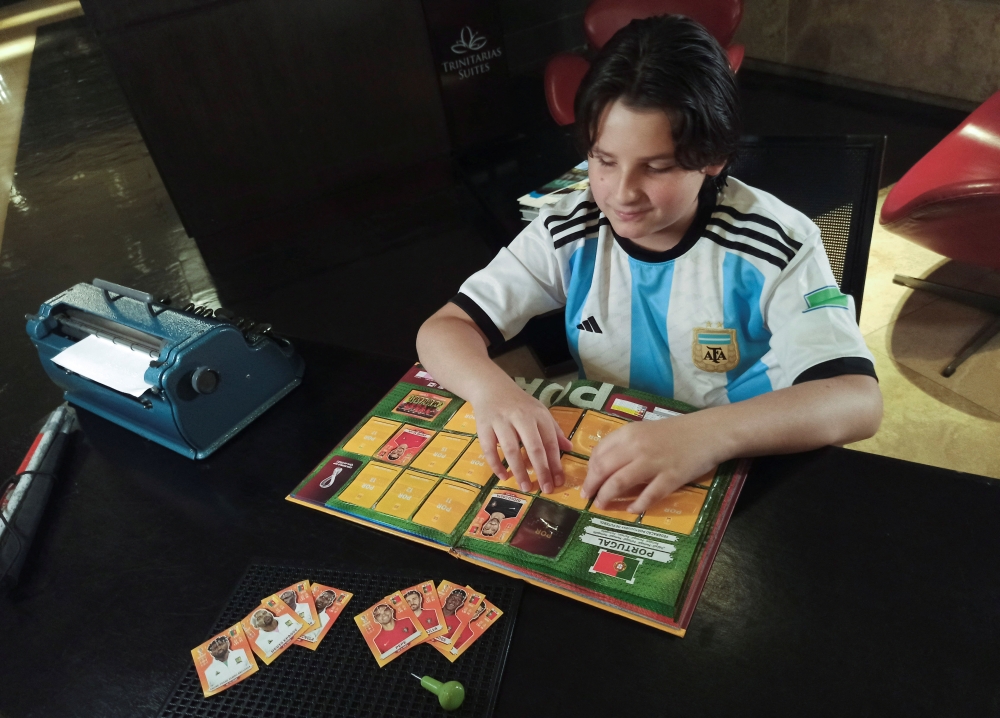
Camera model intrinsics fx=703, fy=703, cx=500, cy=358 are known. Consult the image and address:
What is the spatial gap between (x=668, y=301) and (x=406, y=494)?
19.1 inches

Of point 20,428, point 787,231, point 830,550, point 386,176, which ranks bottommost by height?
point 386,176

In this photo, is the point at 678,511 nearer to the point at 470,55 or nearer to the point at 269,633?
the point at 269,633

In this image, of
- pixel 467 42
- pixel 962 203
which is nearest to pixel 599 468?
pixel 962 203

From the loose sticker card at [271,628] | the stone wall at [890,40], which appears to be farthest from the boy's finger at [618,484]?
the stone wall at [890,40]

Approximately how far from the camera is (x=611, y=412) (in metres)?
0.88

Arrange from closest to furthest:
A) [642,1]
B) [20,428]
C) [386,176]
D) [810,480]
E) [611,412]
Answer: [810,480] → [611,412] → [20,428] → [642,1] → [386,176]

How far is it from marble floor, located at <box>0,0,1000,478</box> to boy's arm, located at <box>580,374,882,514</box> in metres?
1.12

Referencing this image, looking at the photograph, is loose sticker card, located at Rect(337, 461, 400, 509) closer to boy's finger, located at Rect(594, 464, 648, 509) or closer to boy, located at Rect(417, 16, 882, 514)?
boy, located at Rect(417, 16, 882, 514)


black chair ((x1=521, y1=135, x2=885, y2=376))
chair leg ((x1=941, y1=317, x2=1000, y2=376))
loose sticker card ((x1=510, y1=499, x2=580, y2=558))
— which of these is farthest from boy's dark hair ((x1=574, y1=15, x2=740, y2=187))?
chair leg ((x1=941, y1=317, x2=1000, y2=376))

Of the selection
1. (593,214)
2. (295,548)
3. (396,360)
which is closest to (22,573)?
(295,548)

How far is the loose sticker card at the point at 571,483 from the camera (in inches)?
30.2

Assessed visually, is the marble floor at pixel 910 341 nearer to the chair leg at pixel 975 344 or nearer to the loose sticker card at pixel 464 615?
the chair leg at pixel 975 344

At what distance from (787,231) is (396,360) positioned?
1.95 ft

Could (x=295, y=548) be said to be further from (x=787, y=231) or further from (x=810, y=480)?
(x=787, y=231)
